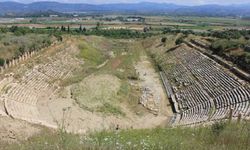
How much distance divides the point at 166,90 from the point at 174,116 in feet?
27.8

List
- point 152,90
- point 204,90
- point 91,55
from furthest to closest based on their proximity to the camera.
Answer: point 91,55 < point 152,90 < point 204,90

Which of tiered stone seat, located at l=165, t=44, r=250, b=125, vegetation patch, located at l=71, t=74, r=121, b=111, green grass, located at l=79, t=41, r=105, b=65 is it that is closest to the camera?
tiered stone seat, located at l=165, t=44, r=250, b=125

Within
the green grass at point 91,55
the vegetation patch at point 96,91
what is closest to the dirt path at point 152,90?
the vegetation patch at point 96,91

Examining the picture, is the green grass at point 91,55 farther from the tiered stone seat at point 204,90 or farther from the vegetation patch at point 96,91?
the vegetation patch at point 96,91

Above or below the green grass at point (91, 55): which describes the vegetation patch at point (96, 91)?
above

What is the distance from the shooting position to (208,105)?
2631 centimetres

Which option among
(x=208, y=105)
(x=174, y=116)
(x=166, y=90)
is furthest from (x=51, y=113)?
(x=166, y=90)

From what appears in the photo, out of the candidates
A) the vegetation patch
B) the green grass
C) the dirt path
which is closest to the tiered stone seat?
the dirt path

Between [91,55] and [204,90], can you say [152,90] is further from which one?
[91,55]

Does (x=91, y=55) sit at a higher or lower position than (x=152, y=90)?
lower

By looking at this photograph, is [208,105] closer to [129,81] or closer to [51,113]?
[51,113]

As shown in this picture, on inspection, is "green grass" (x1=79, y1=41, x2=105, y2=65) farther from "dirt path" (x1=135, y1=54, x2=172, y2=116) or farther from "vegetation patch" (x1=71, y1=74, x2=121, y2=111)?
"vegetation patch" (x1=71, y1=74, x2=121, y2=111)

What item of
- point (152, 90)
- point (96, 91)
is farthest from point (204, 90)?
point (96, 91)

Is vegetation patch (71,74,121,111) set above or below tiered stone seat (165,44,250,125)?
below
